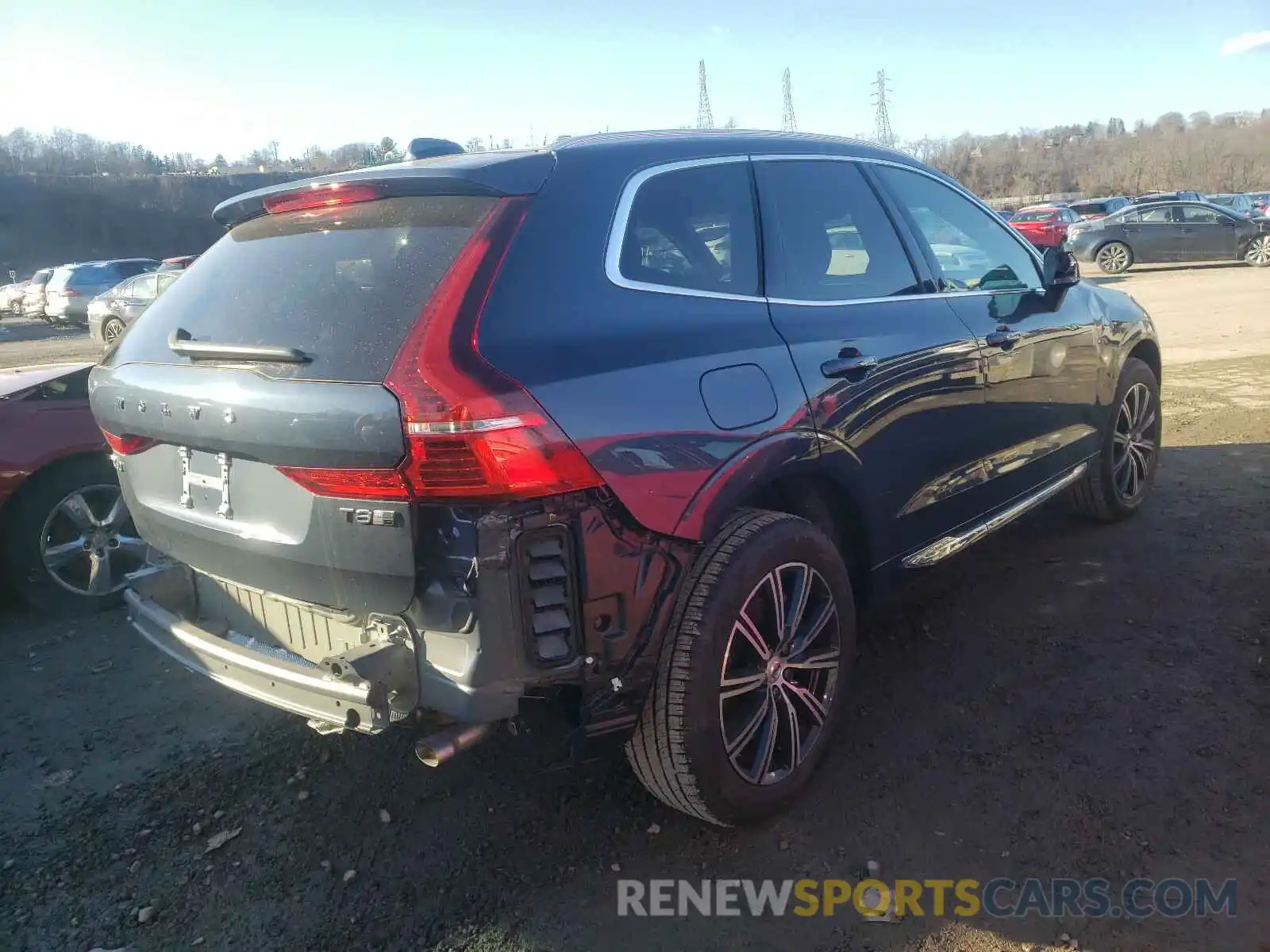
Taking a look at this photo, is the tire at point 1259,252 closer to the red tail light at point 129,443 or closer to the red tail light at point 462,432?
the red tail light at point 462,432

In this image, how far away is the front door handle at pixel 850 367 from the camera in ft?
9.68

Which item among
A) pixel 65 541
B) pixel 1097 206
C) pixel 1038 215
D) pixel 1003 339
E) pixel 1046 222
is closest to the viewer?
A: pixel 1003 339

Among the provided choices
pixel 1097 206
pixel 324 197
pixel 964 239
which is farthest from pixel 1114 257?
pixel 324 197

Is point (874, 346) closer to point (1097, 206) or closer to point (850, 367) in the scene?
point (850, 367)

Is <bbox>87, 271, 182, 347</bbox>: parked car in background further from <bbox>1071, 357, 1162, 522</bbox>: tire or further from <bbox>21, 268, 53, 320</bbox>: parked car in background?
<bbox>1071, 357, 1162, 522</bbox>: tire

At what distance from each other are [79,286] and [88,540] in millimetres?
20432

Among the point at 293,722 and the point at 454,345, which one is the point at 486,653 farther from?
the point at 293,722

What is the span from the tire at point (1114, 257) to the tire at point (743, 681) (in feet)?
74.0

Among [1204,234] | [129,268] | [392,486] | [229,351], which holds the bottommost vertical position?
[392,486]

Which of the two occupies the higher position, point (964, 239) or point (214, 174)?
point (214, 174)

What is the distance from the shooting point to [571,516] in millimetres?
2221

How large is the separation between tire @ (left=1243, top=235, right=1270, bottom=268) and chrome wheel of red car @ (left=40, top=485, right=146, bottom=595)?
2397 cm

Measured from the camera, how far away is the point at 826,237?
3.28m

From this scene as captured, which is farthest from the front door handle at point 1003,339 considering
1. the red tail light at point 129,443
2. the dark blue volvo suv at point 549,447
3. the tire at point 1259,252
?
the tire at point 1259,252
